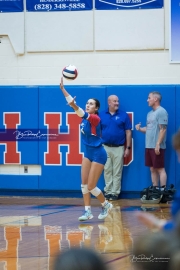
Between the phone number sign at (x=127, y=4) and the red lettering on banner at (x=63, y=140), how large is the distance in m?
2.67

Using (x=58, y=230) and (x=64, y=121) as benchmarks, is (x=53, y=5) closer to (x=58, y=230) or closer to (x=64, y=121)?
(x=64, y=121)

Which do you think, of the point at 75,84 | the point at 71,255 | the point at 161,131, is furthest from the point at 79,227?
the point at 71,255

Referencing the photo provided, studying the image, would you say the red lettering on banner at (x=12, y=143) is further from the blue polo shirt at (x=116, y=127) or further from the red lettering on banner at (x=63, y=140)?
the blue polo shirt at (x=116, y=127)

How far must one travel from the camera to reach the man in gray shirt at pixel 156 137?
14789mm

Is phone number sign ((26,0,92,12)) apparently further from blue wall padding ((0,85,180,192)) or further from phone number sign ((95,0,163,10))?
blue wall padding ((0,85,180,192))

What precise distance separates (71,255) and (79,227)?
22.4 feet

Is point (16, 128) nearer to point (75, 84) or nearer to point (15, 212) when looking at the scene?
point (75, 84)

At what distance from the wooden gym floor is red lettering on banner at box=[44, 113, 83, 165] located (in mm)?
957

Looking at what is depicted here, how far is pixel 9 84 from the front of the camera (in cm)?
1616

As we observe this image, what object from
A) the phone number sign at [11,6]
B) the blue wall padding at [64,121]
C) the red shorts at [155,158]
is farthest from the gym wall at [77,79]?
the red shorts at [155,158]

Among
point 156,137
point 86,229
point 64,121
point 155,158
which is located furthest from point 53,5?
point 86,229

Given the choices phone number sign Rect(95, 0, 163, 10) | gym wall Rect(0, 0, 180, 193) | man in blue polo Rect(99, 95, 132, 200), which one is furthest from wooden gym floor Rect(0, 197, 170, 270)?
phone number sign Rect(95, 0, 163, 10)

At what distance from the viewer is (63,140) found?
15.8 metres

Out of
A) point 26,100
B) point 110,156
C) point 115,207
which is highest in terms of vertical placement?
point 26,100
